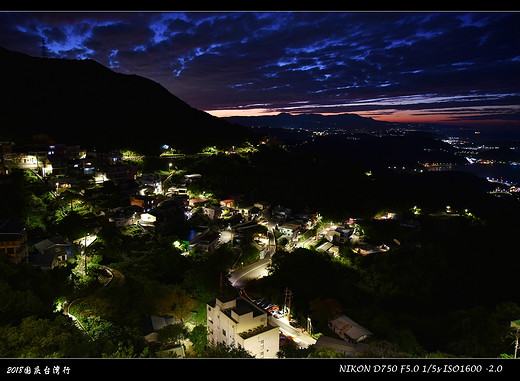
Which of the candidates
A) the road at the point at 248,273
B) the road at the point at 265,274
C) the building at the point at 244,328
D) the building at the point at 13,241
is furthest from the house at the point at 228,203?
the building at the point at 244,328

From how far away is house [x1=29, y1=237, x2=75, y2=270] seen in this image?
317 inches

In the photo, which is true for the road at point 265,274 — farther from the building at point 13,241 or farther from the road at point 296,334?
the building at point 13,241

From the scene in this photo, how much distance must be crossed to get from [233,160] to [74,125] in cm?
1432

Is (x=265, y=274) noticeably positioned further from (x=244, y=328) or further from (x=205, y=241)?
(x=244, y=328)

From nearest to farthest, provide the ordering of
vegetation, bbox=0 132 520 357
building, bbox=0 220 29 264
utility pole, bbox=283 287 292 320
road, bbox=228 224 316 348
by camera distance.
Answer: vegetation, bbox=0 132 520 357
building, bbox=0 220 29 264
road, bbox=228 224 316 348
utility pole, bbox=283 287 292 320

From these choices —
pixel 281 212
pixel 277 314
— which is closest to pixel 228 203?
pixel 281 212

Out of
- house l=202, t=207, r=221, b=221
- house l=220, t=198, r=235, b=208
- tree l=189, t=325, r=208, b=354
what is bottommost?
tree l=189, t=325, r=208, b=354

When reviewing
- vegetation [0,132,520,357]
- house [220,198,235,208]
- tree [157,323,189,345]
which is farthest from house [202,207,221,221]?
tree [157,323,189,345]

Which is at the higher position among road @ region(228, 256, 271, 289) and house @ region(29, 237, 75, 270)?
house @ region(29, 237, 75, 270)

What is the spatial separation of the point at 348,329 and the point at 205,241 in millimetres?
6164

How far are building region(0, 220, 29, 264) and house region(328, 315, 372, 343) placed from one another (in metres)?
8.85

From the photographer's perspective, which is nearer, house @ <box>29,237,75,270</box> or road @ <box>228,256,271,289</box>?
house @ <box>29,237,75,270</box>

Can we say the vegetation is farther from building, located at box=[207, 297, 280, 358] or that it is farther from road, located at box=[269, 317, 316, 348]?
road, located at box=[269, 317, 316, 348]

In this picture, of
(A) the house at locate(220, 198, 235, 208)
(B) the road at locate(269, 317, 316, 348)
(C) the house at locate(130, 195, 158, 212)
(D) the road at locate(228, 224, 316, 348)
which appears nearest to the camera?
(B) the road at locate(269, 317, 316, 348)
